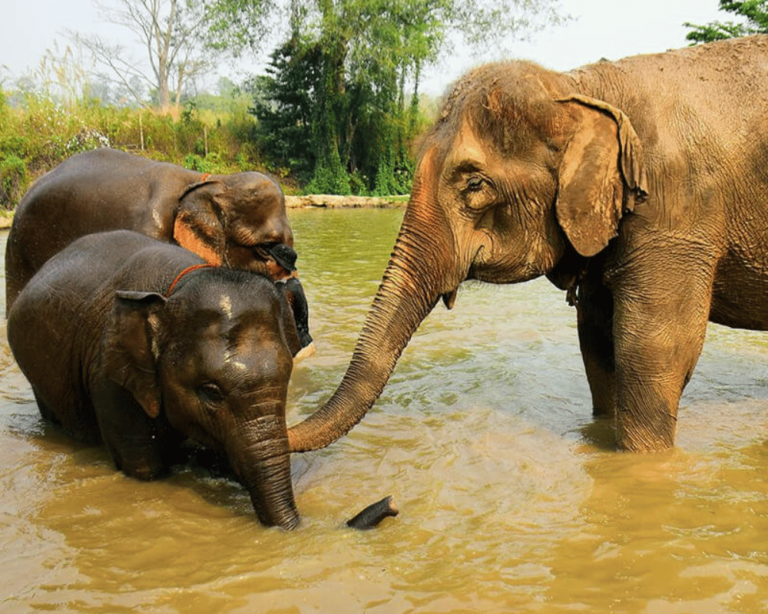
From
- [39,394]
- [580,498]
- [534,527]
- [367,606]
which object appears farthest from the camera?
[39,394]

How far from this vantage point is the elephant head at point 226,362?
346cm

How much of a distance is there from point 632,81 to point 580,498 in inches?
Result: 84.0

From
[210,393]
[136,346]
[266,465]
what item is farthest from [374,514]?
[136,346]

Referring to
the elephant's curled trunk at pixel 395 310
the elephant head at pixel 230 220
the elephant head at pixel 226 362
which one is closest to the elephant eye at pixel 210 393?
the elephant head at pixel 226 362

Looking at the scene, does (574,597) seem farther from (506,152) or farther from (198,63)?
(198,63)

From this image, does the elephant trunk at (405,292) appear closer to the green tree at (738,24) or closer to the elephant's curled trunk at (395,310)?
the elephant's curled trunk at (395,310)

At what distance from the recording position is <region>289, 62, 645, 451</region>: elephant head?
400 cm

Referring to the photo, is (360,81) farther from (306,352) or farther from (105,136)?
(306,352)

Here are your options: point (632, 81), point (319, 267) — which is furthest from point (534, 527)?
point (319, 267)

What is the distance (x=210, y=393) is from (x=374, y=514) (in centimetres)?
88

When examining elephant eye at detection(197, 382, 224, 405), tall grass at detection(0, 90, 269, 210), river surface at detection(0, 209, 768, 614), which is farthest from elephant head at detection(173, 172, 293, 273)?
tall grass at detection(0, 90, 269, 210)

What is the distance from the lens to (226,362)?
135 inches

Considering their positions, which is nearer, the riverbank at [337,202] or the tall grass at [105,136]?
the tall grass at [105,136]

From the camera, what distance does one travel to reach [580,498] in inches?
155
